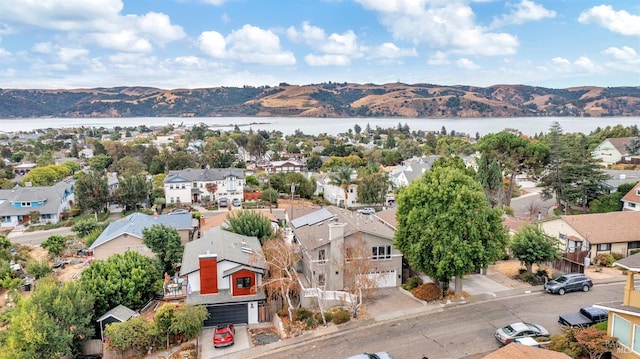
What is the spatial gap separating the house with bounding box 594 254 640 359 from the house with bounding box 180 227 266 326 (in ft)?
60.8

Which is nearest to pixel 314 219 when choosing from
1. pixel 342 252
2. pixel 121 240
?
pixel 342 252

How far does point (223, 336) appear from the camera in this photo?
24344 mm

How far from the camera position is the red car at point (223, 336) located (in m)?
24.1

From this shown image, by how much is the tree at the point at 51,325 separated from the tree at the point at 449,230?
19635 mm

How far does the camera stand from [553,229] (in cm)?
3681

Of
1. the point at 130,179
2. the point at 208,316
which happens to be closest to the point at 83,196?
the point at 130,179

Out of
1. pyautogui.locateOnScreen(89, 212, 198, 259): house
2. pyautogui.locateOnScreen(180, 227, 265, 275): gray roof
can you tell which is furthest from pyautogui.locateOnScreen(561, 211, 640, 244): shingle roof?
pyautogui.locateOnScreen(89, 212, 198, 259): house

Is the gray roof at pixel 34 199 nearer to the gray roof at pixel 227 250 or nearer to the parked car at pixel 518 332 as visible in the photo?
the gray roof at pixel 227 250

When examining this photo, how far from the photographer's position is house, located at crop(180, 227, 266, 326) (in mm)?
27266

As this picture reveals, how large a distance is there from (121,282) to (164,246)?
749 cm

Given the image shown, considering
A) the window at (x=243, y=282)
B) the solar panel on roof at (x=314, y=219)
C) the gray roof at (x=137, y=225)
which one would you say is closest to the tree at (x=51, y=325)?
the window at (x=243, y=282)

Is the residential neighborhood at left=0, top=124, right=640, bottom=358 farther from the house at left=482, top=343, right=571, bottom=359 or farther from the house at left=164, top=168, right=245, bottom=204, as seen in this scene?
the house at left=164, top=168, right=245, bottom=204

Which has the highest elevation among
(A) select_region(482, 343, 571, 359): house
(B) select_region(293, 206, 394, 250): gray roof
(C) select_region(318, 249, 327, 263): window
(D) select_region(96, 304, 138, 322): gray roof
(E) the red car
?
(B) select_region(293, 206, 394, 250): gray roof

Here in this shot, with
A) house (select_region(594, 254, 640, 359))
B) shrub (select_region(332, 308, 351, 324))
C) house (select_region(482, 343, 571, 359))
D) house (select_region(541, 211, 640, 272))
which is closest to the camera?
house (select_region(482, 343, 571, 359))
